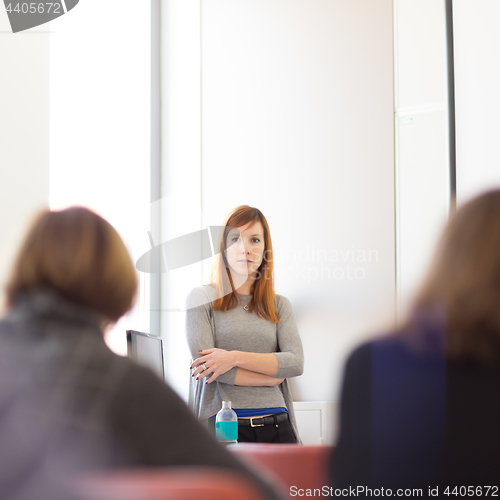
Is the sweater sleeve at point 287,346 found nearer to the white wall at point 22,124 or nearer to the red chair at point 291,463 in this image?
the red chair at point 291,463

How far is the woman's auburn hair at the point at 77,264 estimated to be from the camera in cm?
91

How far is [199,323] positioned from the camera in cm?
201

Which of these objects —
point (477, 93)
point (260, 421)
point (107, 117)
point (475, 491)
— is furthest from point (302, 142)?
point (475, 491)

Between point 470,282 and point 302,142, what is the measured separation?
2441 millimetres

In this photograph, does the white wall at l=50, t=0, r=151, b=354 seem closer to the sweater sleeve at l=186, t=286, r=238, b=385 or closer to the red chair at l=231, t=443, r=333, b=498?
the sweater sleeve at l=186, t=286, r=238, b=385

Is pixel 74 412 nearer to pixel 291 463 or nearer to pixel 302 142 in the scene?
pixel 291 463

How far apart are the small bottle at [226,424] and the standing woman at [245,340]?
0.25 ft

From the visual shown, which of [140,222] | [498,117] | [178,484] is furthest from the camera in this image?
[140,222]

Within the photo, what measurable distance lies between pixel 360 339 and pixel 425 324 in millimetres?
112

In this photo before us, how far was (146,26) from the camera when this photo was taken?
3.42 metres

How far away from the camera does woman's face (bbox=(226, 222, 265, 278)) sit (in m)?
2.17

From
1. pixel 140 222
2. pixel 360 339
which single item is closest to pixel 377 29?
pixel 140 222

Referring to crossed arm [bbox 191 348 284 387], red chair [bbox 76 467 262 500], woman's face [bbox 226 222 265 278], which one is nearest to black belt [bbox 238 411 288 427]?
crossed arm [bbox 191 348 284 387]

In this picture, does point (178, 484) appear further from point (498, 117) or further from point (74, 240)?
point (498, 117)
